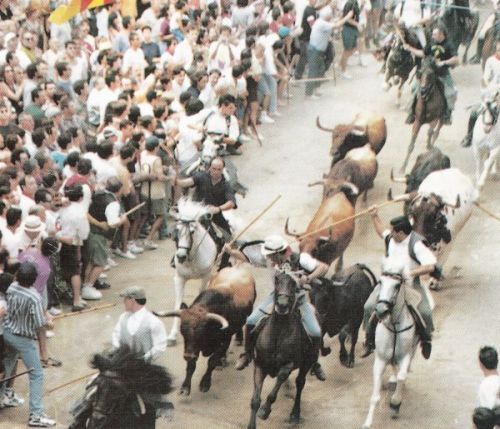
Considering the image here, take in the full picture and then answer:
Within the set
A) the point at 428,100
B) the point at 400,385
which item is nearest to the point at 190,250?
the point at 400,385

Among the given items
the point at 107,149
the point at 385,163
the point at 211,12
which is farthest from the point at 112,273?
the point at 211,12

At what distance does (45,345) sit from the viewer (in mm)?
14805

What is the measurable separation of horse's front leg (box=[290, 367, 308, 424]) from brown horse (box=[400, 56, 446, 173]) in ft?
25.8

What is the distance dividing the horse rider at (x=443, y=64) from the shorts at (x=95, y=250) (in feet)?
22.2

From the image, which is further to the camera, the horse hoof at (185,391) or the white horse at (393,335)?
the horse hoof at (185,391)

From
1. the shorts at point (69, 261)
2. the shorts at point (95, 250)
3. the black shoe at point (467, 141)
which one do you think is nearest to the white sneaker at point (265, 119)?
the black shoe at point (467, 141)

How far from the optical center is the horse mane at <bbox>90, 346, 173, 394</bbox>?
460 inches

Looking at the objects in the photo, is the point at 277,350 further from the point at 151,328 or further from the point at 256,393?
the point at 151,328

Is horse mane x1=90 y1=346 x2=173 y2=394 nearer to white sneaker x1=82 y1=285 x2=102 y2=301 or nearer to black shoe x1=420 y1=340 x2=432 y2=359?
black shoe x1=420 y1=340 x2=432 y2=359

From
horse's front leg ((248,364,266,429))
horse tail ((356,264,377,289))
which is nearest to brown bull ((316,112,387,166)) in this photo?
horse tail ((356,264,377,289))

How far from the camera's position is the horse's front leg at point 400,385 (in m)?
14.1

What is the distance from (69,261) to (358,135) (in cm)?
582

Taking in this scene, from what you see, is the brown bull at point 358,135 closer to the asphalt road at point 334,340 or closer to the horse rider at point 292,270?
the asphalt road at point 334,340

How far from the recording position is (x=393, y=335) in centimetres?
1395
